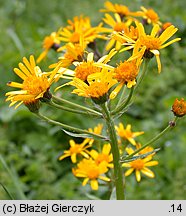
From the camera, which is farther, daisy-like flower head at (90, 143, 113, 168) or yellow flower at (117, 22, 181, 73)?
daisy-like flower head at (90, 143, 113, 168)

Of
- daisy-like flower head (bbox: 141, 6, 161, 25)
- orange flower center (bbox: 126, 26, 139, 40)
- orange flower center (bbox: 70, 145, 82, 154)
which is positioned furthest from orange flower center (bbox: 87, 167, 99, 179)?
daisy-like flower head (bbox: 141, 6, 161, 25)

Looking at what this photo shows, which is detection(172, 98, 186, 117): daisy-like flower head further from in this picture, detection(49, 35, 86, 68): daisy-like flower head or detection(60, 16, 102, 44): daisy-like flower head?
detection(60, 16, 102, 44): daisy-like flower head

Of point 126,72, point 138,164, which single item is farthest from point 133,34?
point 138,164

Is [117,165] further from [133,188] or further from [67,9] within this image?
[67,9]

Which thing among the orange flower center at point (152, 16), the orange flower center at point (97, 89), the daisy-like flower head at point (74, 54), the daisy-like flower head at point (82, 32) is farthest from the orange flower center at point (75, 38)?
the orange flower center at point (97, 89)

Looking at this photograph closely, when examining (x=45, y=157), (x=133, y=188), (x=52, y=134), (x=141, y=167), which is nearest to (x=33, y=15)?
(x=52, y=134)
